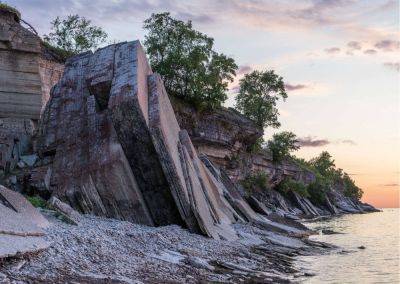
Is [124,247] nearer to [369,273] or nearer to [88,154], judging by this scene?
[88,154]

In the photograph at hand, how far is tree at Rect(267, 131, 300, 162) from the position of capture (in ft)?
247

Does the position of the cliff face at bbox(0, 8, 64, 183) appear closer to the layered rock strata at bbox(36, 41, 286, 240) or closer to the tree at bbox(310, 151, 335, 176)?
the layered rock strata at bbox(36, 41, 286, 240)

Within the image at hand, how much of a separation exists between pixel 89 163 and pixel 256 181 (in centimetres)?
4587

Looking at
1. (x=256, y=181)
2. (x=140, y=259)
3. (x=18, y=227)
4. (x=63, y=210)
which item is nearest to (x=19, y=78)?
(x=63, y=210)

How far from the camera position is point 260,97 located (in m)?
70.9

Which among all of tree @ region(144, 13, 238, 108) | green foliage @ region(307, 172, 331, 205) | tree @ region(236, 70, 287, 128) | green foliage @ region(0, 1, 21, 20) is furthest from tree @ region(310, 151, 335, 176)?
green foliage @ region(0, 1, 21, 20)

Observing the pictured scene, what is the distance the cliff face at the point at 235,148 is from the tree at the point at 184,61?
1.82 meters

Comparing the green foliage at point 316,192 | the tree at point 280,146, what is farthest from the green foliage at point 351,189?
the tree at point 280,146

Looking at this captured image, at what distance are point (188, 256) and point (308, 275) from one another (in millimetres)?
4311

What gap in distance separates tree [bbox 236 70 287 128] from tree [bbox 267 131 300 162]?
6.34 metres

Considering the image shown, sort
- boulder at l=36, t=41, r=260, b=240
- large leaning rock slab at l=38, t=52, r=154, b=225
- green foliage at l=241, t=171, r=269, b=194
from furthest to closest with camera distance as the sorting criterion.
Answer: green foliage at l=241, t=171, r=269, b=194 → large leaning rock slab at l=38, t=52, r=154, b=225 → boulder at l=36, t=41, r=260, b=240

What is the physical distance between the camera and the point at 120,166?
18.8m

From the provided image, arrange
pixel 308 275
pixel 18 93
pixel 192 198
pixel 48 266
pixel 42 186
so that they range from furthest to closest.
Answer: pixel 18 93 → pixel 42 186 → pixel 192 198 → pixel 308 275 → pixel 48 266

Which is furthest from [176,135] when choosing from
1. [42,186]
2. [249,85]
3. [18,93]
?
[249,85]
